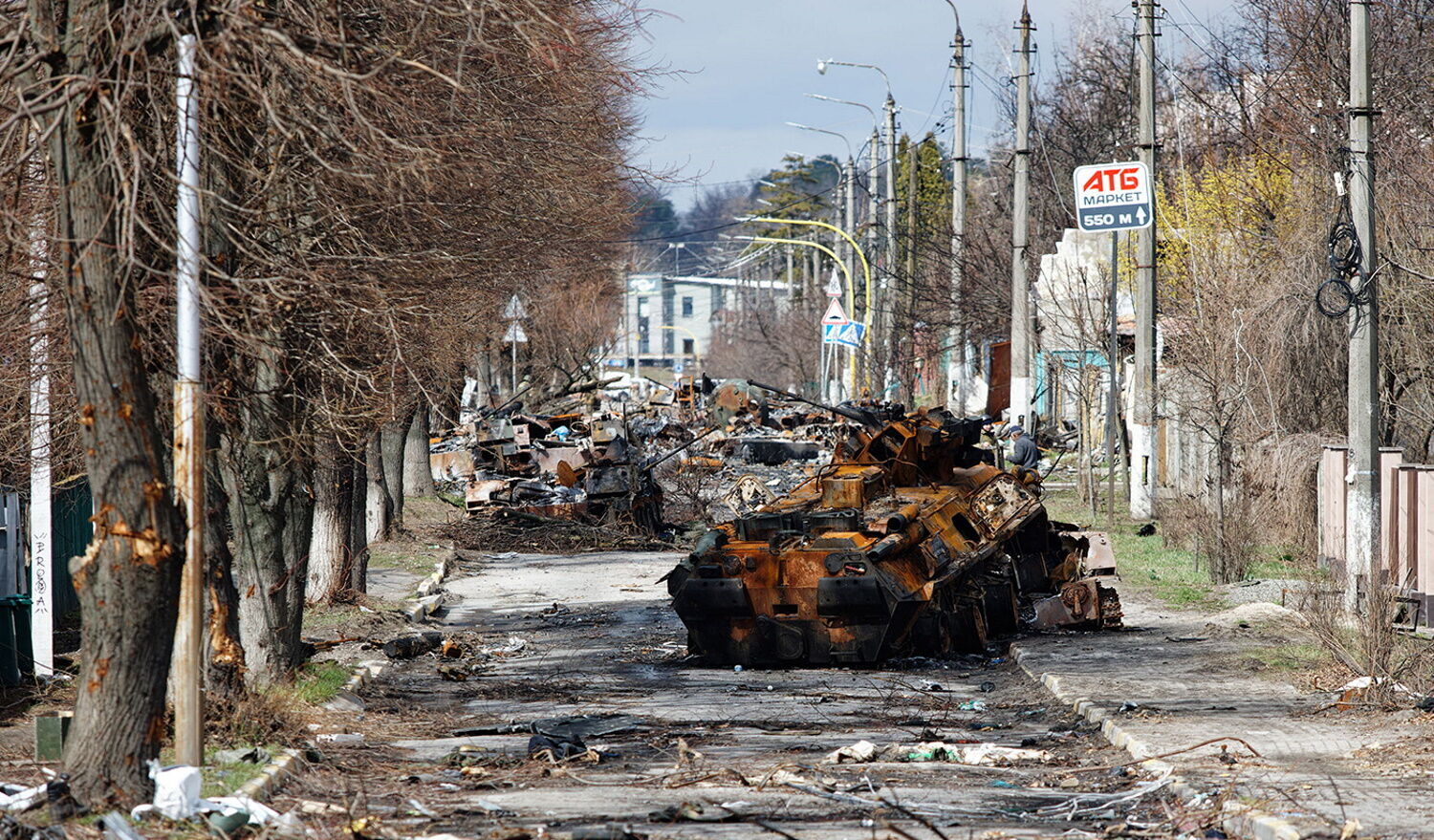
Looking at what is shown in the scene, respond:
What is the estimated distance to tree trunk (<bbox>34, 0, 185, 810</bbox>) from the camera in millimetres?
8680

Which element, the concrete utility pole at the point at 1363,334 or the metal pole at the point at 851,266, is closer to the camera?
the concrete utility pole at the point at 1363,334

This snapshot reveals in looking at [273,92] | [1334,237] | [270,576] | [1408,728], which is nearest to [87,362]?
[273,92]

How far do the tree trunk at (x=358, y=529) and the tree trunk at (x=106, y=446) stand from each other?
A: 35.3 ft

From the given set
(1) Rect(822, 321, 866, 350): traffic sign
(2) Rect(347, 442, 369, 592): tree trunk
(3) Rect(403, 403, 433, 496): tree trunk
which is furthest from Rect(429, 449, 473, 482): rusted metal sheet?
(2) Rect(347, 442, 369, 592): tree trunk

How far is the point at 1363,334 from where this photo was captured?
52.7 ft

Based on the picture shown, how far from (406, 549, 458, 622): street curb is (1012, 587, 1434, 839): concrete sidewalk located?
7387mm

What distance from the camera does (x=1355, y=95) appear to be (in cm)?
1583

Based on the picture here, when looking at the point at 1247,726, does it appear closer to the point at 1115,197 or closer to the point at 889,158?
the point at 1115,197

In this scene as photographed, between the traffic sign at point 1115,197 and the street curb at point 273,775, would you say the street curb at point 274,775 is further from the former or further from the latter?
the traffic sign at point 1115,197

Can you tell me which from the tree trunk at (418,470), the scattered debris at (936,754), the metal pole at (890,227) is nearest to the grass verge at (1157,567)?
the scattered debris at (936,754)

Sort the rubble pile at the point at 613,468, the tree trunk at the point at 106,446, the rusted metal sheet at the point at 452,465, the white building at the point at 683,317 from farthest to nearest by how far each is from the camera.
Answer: the white building at the point at 683,317, the rusted metal sheet at the point at 452,465, the rubble pile at the point at 613,468, the tree trunk at the point at 106,446

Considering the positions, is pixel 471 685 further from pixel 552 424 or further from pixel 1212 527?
pixel 552 424

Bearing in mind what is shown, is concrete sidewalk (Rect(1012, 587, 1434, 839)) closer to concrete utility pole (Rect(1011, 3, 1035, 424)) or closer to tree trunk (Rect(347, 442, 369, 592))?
tree trunk (Rect(347, 442, 369, 592))

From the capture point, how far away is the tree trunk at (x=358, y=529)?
2003cm
